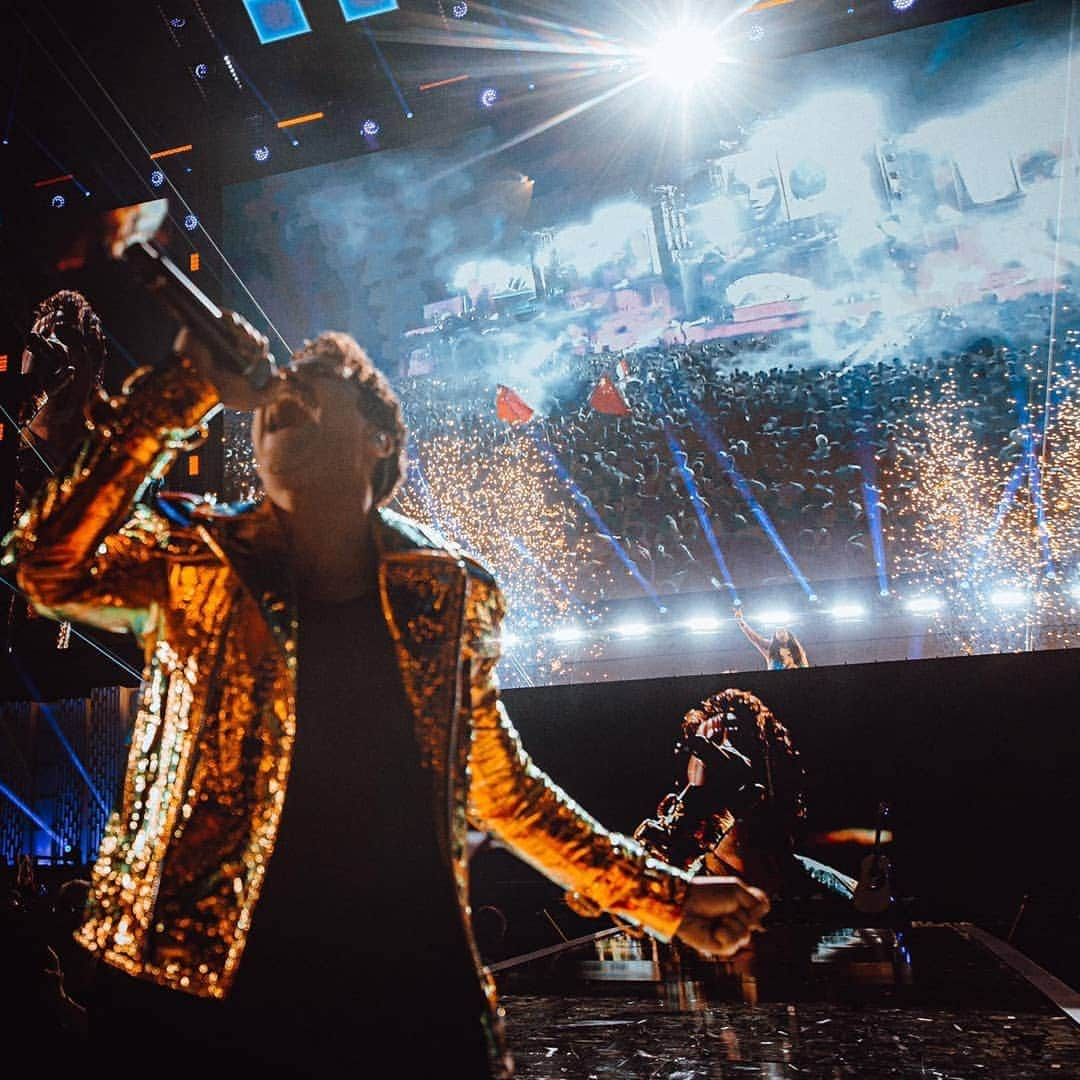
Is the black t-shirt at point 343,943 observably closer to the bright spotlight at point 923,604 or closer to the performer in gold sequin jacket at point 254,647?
the performer in gold sequin jacket at point 254,647

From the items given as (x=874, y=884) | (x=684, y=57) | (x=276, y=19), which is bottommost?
(x=874, y=884)

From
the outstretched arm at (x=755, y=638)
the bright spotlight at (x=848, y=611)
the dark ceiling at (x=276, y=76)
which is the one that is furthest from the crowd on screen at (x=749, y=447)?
the dark ceiling at (x=276, y=76)

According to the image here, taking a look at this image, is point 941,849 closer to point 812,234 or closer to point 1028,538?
point 1028,538

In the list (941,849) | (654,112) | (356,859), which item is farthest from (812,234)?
(356,859)

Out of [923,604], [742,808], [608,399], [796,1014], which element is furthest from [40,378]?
[796,1014]

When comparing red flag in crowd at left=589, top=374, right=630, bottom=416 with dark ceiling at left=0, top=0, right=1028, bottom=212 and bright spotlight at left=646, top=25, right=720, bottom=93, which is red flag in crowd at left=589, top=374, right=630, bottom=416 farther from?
dark ceiling at left=0, top=0, right=1028, bottom=212

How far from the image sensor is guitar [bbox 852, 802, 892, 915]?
5.44 metres

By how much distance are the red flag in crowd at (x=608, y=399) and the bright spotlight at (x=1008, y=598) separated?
121 inches

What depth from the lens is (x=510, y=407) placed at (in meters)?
7.61

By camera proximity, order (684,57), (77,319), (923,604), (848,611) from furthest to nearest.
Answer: (77,319) < (684,57) < (848,611) < (923,604)

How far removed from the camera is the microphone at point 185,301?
80cm

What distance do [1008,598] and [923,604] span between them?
1.86ft

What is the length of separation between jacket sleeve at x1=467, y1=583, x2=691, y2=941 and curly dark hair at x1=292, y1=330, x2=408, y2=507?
175 millimetres

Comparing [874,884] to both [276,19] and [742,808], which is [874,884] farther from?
[276,19]
